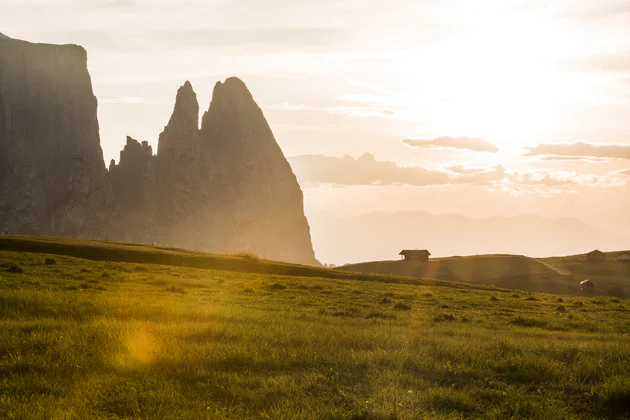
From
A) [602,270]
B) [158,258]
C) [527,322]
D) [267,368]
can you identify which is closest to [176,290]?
[527,322]

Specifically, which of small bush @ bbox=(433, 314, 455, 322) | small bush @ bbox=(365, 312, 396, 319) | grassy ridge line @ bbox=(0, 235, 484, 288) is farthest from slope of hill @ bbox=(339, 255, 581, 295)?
small bush @ bbox=(365, 312, 396, 319)

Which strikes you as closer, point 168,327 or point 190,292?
point 168,327

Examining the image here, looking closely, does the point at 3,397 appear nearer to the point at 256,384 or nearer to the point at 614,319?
the point at 256,384

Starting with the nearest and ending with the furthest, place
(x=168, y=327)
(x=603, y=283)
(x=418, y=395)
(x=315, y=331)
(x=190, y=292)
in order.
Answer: (x=418, y=395) → (x=168, y=327) → (x=315, y=331) → (x=190, y=292) → (x=603, y=283)

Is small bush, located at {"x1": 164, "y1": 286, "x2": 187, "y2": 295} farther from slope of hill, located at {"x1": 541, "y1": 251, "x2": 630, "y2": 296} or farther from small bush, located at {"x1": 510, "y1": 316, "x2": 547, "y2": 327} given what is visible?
slope of hill, located at {"x1": 541, "y1": 251, "x2": 630, "y2": 296}

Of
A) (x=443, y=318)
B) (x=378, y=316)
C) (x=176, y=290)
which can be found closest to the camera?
(x=378, y=316)

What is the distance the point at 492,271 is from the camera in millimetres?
122062

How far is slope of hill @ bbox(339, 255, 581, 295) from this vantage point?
105 m

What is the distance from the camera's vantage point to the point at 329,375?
1094 cm

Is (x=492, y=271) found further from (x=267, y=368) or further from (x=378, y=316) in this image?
(x=267, y=368)

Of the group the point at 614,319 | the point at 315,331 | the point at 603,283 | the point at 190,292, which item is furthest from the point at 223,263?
the point at 603,283

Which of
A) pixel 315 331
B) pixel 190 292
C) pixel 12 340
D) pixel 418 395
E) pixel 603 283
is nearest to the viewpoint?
pixel 418 395

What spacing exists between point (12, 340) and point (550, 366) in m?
12.2

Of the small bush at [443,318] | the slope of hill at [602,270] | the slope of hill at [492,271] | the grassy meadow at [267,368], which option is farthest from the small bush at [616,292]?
the grassy meadow at [267,368]
